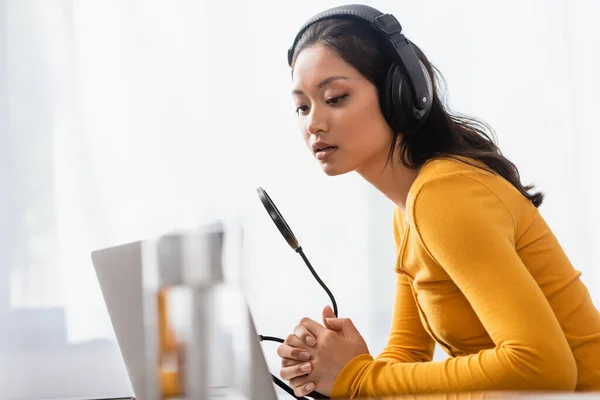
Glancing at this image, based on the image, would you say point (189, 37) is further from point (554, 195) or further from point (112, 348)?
point (554, 195)

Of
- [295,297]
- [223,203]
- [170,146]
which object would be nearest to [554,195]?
[295,297]

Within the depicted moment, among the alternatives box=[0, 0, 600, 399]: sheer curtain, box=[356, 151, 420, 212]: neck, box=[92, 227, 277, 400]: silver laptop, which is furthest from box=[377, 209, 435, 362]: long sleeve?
box=[0, 0, 600, 399]: sheer curtain

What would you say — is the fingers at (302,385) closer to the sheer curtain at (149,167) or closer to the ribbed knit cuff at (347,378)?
the ribbed knit cuff at (347,378)

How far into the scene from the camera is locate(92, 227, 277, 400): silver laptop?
2.39 ft

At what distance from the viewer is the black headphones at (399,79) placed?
0.97 metres

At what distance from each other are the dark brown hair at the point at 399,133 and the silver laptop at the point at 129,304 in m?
0.41

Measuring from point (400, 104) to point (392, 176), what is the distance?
122 mm

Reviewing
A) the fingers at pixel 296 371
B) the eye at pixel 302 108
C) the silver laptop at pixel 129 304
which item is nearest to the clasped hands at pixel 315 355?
the fingers at pixel 296 371

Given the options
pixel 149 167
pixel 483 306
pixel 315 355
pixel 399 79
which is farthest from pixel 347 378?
pixel 149 167

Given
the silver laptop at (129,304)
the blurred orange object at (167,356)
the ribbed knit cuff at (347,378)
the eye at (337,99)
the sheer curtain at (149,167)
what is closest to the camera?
the blurred orange object at (167,356)

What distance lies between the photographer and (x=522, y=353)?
77cm

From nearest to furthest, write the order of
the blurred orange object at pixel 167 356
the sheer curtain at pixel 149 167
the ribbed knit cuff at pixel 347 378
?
the blurred orange object at pixel 167 356
the ribbed knit cuff at pixel 347 378
the sheer curtain at pixel 149 167

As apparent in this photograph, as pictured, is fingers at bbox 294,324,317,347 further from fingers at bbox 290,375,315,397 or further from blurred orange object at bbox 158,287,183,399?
blurred orange object at bbox 158,287,183,399

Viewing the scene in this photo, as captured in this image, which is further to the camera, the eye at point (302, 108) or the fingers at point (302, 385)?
the eye at point (302, 108)
